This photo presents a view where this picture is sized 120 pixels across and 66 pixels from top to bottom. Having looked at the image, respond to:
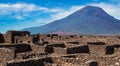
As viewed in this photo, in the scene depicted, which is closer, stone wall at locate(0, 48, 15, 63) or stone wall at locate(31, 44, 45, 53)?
stone wall at locate(0, 48, 15, 63)

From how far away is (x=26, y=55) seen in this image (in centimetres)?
2064

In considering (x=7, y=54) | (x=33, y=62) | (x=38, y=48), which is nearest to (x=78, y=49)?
(x=38, y=48)

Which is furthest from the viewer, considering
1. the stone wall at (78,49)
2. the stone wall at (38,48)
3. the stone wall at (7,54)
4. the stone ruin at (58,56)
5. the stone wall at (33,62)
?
the stone wall at (38,48)

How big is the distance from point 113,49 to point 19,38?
1595 cm

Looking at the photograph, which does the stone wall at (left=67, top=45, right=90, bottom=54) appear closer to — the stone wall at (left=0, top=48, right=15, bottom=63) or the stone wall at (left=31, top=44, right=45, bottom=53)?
the stone wall at (left=31, top=44, right=45, bottom=53)

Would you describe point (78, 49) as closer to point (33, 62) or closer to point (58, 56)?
point (58, 56)

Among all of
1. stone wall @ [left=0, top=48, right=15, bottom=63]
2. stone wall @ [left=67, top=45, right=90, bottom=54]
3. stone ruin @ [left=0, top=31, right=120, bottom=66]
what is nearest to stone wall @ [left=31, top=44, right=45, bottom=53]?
stone ruin @ [left=0, top=31, right=120, bottom=66]

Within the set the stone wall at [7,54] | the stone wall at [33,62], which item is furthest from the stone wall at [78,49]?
the stone wall at [33,62]

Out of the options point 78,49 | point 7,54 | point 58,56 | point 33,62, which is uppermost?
point 58,56

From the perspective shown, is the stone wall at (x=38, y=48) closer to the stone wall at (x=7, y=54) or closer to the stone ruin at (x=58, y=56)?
the stone ruin at (x=58, y=56)

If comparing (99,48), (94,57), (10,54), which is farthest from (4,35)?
(94,57)

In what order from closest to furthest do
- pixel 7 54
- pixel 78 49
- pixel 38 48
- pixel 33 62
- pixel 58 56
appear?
1. pixel 33 62
2. pixel 58 56
3. pixel 7 54
4. pixel 38 48
5. pixel 78 49

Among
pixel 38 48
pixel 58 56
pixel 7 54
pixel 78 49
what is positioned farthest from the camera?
pixel 78 49

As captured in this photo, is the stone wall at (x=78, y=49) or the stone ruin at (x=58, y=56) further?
the stone wall at (x=78, y=49)
